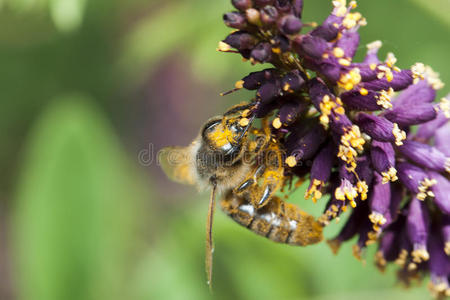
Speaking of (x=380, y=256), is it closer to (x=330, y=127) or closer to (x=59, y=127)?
(x=330, y=127)

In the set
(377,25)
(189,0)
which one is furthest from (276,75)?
(189,0)

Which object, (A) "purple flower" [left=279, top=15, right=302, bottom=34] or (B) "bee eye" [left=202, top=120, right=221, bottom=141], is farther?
(B) "bee eye" [left=202, top=120, right=221, bottom=141]

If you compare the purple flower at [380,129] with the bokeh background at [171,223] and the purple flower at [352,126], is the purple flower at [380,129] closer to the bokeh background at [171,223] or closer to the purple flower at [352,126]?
the purple flower at [352,126]

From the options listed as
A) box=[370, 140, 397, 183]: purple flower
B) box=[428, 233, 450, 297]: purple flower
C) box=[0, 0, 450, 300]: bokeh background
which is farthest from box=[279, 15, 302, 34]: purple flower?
box=[0, 0, 450, 300]: bokeh background

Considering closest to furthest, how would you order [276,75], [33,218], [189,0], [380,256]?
[276,75]
[380,256]
[33,218]
[189,0]

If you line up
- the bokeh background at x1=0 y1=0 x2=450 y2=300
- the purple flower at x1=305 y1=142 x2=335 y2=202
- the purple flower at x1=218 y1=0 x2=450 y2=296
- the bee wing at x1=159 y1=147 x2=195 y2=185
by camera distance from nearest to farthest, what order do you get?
the purple flower at x1=218 y1=0 x2=450 y2=296
the purple flower at x1=305 y1=142 x2=335 y2=202
the bee wing at x1=159 y1=147 x2=195 y2=185
the bokeh background at x1=0 y1=0 x2=450 y2=300

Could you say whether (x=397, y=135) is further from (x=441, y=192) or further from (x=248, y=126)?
(x=248, y=126)

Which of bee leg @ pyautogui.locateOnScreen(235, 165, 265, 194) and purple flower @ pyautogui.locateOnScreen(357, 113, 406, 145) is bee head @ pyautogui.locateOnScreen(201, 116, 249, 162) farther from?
purple flower @ pyautogui.locateOnScreen(357, 113, 406, 145)

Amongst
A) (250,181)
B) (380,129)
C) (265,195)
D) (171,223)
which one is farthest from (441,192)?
(171,223)
